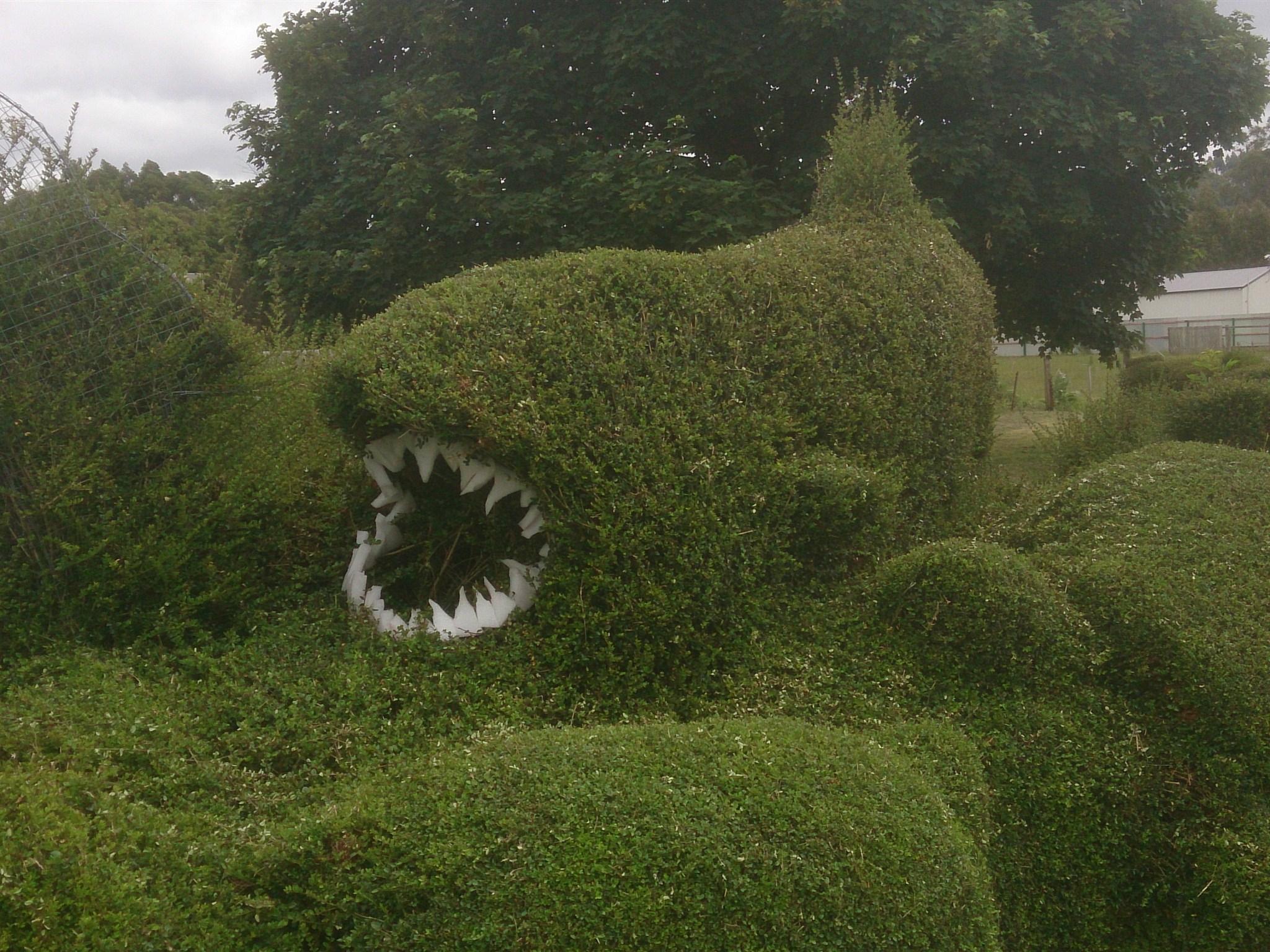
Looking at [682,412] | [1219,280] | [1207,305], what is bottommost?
[682,412]

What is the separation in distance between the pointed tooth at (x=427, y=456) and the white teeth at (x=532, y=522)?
403 mm

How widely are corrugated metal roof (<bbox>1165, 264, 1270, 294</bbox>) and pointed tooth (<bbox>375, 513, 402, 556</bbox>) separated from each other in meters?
42.7

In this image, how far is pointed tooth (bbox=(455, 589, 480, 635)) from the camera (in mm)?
3803

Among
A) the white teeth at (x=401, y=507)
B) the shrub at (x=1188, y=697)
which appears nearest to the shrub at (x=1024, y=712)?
the shrub at (x=1188, y=697)

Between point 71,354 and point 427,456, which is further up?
point 71,354

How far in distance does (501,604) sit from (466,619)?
0.45 feet

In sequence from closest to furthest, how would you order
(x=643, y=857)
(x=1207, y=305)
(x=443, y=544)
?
(x=643, y=857)
(x=443, y=544)
(x=1207, y=305)

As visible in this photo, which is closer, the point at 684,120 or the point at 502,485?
the point at 502,485

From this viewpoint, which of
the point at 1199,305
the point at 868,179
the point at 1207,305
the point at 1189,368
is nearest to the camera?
the point at 868,179

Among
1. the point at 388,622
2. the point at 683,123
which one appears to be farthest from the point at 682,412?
the point at 683,123

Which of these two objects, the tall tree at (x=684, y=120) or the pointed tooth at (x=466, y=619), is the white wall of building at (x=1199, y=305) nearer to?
the tall tree at (x=684, y=120)

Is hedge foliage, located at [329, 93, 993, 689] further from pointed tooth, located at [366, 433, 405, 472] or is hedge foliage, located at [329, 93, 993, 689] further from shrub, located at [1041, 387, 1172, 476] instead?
shrub, located at [1041, 387, 1172, 476]

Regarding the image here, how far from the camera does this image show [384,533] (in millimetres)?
4234

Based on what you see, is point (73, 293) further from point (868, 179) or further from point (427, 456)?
point (868, 179)
